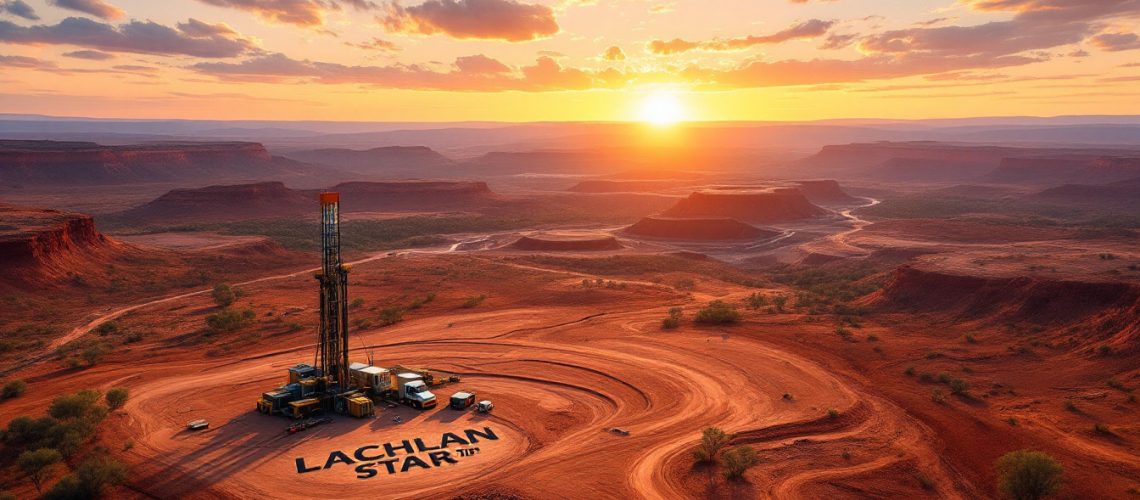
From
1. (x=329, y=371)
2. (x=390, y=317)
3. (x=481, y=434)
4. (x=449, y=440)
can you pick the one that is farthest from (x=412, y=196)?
(x=449, y=440)

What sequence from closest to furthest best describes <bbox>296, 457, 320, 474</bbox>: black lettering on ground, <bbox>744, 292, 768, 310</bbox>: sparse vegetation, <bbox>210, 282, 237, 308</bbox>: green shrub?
<bbox>296, 457, 320, 474</bbox>: black lettering on ground, <bbox>744, 292, 768, 310</bbox>: sparse vegetation, <bbox>210, 282, 237, 308</bbox>: green shrub

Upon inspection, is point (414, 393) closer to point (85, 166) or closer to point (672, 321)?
point (672, 321)

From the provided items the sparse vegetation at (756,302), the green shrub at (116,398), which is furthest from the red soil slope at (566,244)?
the green shrub at (116,398)

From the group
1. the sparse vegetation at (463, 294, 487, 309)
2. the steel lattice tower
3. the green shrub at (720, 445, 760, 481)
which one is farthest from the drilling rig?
the sparse vegetation at (463, 294, 487, 309)

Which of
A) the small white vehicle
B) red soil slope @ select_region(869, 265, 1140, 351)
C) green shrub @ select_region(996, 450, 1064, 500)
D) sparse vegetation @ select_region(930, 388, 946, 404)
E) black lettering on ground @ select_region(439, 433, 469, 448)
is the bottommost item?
black lettering on ground @ select_region(439, 433, 469, 448)

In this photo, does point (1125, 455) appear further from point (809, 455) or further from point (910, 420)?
point (809, 455)

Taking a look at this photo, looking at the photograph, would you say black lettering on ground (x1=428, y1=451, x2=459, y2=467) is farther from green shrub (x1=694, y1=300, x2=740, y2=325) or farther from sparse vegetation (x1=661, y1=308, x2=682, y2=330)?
green shrub (x1=694, y1=300, x2=740, y2=325)
